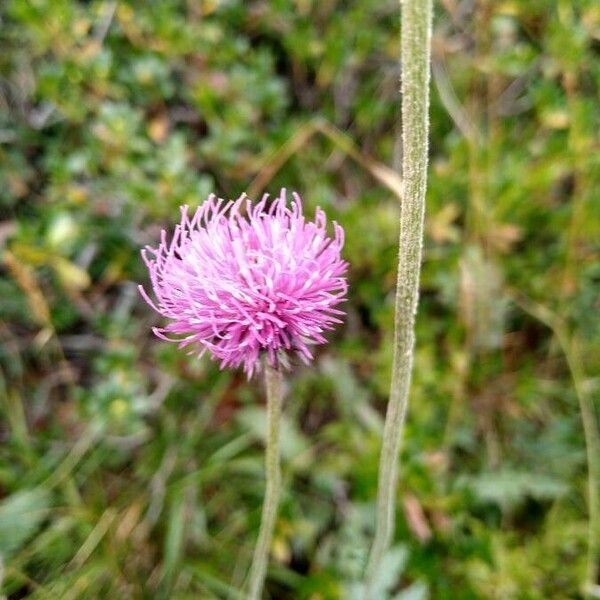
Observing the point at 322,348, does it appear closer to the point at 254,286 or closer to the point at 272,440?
the point at 272,440

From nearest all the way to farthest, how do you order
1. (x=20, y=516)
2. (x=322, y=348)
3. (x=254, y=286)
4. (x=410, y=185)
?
(x=410, y=185)
(x=254, y=286)
(x=20, y=516)
(x=322, y=348)

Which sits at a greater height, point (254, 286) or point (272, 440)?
point (254, 286)

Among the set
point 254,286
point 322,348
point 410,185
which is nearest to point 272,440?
point 254,286

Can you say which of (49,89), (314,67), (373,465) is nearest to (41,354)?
(49,89)

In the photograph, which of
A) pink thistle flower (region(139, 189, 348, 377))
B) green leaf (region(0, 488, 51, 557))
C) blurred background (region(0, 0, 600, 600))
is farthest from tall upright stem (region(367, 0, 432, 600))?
green leaf (region(0, 488, 51, 557))

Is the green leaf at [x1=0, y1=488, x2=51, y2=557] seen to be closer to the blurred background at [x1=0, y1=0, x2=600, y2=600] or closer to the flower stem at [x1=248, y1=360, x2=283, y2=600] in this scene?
the blurred background at [x1=0, y1=0, x2=600, y2=600]

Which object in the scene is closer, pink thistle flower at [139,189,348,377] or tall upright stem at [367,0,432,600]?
tall upright stem at [367,0,432,600]

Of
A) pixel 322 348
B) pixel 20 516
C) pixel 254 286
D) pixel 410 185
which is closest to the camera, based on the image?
pixel 410 185

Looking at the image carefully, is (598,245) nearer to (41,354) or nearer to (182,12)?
(182,12)
